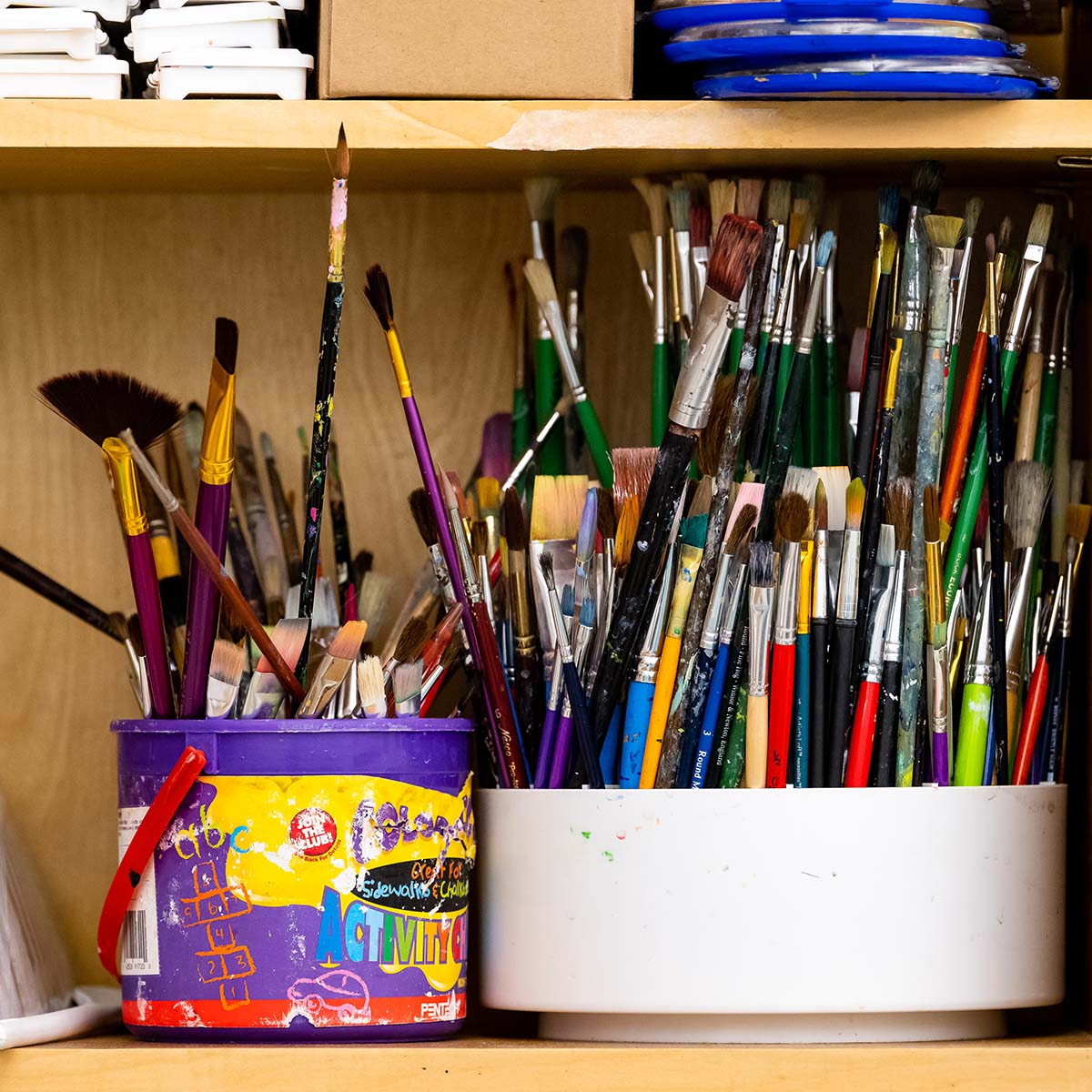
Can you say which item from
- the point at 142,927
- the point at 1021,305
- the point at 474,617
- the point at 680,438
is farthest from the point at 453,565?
the point at 1021,305

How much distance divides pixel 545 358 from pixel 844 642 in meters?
0.25

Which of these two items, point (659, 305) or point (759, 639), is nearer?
point (759, 639)

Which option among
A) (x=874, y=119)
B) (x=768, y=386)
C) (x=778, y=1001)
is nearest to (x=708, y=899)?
(x=778, y=1001)

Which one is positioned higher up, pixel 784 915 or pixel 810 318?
pixel 810 318

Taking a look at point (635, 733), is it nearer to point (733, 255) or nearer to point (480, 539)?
point (480, 539)

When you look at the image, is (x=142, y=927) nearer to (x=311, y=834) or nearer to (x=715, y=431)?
(x=311, y=834)

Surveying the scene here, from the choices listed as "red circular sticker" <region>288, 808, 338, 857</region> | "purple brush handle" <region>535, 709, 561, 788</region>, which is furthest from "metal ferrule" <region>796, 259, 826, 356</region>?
"red circular sticker" <region>288, 808, 338, 857</region>

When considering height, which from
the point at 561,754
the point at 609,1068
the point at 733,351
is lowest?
the point at 609,1068

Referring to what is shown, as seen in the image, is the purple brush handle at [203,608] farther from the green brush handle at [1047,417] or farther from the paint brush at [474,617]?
the green brush handle at [1047,417]

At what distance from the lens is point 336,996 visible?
70 centimetres

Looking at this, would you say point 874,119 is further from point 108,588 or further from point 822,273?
point 108,588

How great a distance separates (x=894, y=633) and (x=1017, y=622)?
3.2 inches

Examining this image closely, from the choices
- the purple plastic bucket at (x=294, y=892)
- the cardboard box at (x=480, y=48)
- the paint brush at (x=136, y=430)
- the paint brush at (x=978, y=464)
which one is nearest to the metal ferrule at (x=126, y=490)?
the paint brush at (x=136, y=430)

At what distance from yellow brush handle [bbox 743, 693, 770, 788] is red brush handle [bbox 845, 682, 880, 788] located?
1.7 inches
